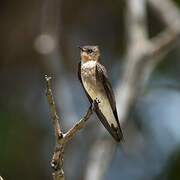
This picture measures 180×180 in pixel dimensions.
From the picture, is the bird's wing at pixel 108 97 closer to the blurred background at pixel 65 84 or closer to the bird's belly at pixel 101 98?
the bird's belly at pixel 101 98

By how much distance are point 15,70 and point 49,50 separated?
2.48 meters

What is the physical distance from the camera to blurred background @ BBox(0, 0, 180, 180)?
7895 millimetres

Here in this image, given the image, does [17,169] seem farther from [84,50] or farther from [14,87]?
[84,50]

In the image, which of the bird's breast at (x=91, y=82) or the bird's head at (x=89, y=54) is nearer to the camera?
the bird's breast at (x=91, y=82)

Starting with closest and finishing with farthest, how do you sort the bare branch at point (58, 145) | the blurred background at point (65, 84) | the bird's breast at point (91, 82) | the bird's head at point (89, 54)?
1. the bare branch at point (58, 145)
2. the bird's breast at point (91, 82)
3. the bird's head at point (89, 54)
4. the blurred background at point (65, 84)

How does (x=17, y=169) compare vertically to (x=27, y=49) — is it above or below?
below

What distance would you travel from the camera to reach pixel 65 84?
7.73m

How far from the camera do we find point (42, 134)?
8602mm

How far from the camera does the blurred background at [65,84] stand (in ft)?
25.9

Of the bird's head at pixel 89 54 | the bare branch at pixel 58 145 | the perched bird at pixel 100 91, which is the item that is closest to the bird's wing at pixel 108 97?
the perched bird at pixel 100 91

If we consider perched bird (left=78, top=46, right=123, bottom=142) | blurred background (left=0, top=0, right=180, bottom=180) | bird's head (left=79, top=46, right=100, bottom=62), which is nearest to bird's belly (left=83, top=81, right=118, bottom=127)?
perched bird (left=78, top=46, right=123, bottom=142)

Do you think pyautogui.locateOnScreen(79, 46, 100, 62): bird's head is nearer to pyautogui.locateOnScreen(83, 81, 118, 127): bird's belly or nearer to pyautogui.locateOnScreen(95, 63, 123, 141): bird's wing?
pyautogui.locateOnScreen(95, 63, 123, 141): bird's wing

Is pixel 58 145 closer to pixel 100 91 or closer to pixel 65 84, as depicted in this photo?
pixel 100 91

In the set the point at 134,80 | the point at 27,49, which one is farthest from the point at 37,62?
the point at 134,80
